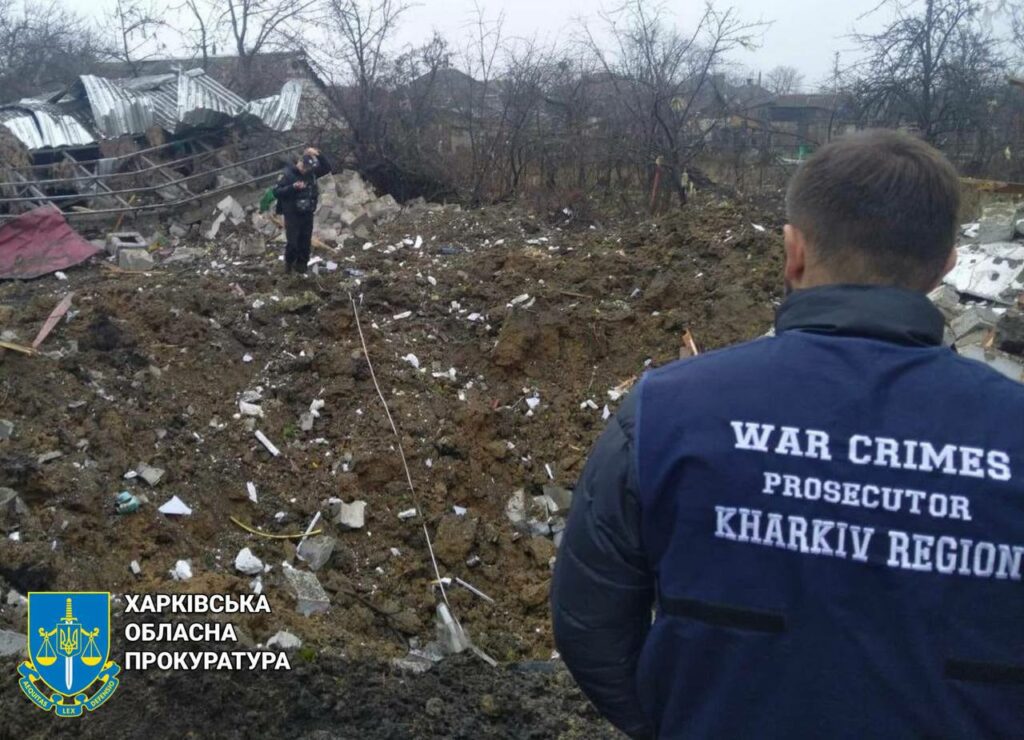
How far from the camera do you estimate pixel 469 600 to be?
546 centimetres

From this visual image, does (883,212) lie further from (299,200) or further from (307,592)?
(299,200)

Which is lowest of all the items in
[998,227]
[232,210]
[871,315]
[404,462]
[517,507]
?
[517,507]

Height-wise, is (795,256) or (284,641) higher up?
(795,256)

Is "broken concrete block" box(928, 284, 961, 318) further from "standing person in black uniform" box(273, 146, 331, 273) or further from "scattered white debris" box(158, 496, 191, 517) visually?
"scattered white debris" box(158, 496, 191, 517)

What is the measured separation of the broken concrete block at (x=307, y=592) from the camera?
488 centimetres

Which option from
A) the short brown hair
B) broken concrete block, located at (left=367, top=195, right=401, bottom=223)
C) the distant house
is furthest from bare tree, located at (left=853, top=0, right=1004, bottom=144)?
the short brown hair

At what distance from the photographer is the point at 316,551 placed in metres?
5.46

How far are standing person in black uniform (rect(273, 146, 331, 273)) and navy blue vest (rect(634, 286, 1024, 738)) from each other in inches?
348

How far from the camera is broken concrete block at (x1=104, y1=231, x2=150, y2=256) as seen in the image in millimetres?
12477

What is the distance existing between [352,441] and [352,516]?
814 millimetres

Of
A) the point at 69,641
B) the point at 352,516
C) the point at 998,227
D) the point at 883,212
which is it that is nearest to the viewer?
the point at 883,212

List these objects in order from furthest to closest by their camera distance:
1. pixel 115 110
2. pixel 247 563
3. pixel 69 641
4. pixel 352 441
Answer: pixel 115 110 < pixel 352 441 < pixel 247 563 < pixel 69 641

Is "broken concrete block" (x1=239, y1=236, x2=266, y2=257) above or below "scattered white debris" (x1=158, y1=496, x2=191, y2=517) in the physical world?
above

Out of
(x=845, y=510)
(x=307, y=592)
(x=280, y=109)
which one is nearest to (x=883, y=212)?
(x=845, y=510)
